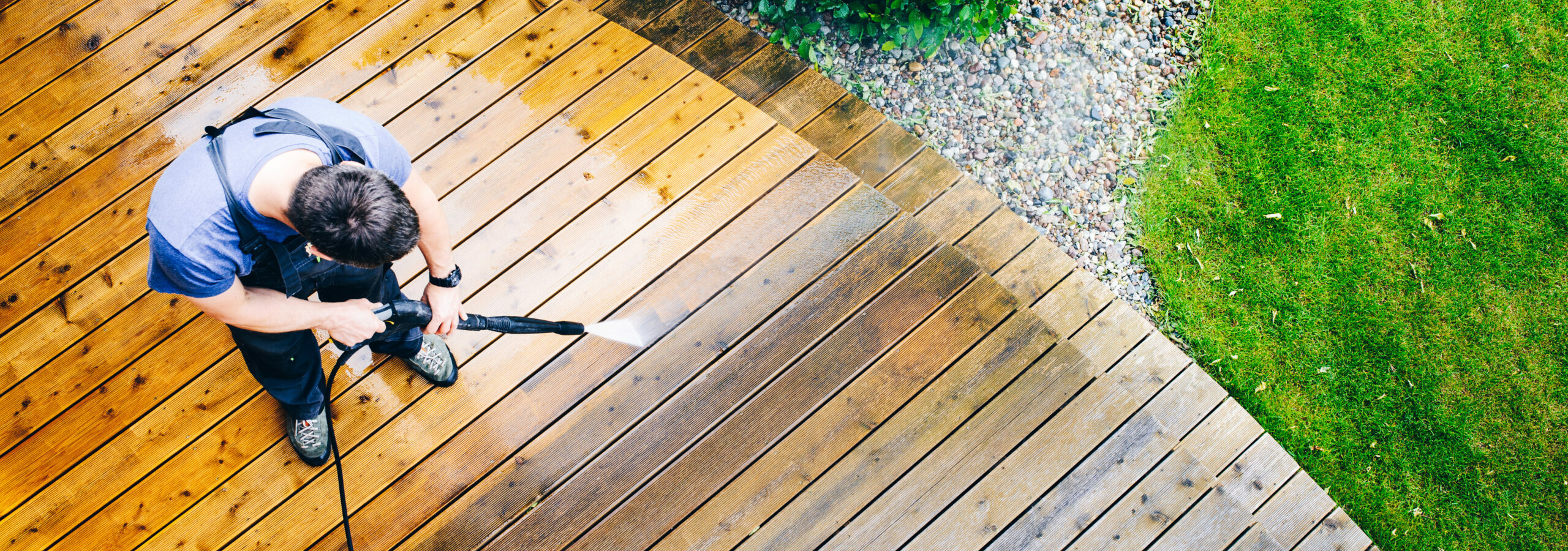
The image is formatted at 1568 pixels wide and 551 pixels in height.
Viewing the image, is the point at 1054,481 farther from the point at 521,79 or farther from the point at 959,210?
the point at 521,79

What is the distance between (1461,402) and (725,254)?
333 centimetres

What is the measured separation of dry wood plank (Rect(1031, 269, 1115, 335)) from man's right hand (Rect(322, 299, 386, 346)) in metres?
2.15

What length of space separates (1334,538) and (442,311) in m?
3.08

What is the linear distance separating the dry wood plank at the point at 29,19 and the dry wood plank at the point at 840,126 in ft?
9.13

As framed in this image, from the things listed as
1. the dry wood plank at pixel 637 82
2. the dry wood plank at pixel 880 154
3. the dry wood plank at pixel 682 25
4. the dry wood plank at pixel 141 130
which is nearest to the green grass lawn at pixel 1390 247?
the dry wood plank at pixel 880 154

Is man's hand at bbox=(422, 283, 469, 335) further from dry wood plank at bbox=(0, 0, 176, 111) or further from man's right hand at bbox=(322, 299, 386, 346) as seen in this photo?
dry wood plank at bbox=(0, 0, 176, 111)

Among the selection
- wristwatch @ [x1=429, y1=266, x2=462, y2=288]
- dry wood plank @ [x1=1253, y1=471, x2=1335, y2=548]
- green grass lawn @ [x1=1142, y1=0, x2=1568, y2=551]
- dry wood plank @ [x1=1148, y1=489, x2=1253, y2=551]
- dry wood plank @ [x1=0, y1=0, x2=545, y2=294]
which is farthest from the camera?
Result: green grass lawn @ [x1=1142, y1=0, x2=1568, y2=551]

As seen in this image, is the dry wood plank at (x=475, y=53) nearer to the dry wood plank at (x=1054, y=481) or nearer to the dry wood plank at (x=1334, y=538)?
the dry wood plank at (x=1054, y=481)

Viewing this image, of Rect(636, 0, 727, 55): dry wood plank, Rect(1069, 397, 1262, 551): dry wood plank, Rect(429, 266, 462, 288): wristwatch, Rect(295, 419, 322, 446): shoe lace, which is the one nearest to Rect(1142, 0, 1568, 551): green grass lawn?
Rect(1069, 397, 1262, 551): dry wood plank

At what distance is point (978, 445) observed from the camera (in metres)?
2.41

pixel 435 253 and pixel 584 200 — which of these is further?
pixel 584 200

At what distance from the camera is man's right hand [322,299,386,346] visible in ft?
6.05

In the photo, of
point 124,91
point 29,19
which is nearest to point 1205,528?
point 124,91

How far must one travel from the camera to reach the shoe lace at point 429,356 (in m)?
2.35
